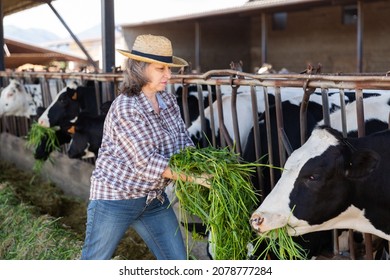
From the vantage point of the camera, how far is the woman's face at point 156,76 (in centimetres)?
297

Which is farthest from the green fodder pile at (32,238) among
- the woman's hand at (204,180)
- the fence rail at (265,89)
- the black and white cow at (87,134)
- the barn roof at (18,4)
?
the barn roof at (18,4)

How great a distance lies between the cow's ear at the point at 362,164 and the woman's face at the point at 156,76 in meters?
1.03

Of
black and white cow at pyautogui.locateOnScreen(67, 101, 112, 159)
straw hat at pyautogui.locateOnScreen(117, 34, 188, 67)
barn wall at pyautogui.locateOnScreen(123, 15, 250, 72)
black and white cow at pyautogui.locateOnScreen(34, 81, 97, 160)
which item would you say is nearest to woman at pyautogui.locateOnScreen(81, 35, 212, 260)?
straw hat at pyautogui.locateOnScreen(117, 34, 188, 67)

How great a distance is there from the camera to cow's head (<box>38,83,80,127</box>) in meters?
6.63

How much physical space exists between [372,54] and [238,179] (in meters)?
12.8

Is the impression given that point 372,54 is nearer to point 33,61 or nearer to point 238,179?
point 33,61

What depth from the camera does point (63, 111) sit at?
6668mm

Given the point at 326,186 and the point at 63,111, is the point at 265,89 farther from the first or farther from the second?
the point at 63,111

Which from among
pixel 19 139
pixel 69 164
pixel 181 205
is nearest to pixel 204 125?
pixel 181 205

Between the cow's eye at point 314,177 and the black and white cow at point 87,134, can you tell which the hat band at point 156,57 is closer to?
the cow's eye at point 314,177

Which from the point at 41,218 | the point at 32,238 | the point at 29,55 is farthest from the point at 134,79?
the point at 29,55

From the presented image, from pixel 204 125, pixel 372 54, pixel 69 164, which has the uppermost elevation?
pixel 372 54

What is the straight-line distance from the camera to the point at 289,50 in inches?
701

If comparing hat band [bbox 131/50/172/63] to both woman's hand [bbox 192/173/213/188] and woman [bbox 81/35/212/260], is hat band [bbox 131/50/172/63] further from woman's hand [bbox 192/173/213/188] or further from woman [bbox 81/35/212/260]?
woman's hand [bbox 192/173/213/188]
